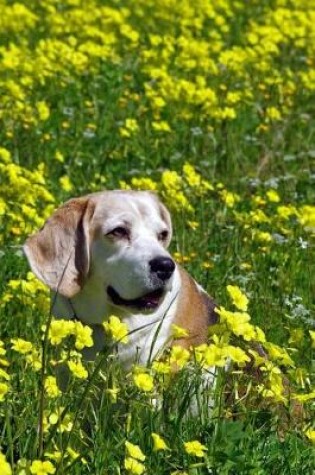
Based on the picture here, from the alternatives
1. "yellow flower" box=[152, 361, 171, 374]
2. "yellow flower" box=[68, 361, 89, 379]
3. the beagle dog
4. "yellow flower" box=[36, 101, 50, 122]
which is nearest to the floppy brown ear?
the beagle dog

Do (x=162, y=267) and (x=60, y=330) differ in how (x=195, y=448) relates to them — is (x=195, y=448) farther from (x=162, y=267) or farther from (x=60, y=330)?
(x=162, y=267)

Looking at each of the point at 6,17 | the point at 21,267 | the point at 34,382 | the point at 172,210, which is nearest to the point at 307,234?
the point at 172,210

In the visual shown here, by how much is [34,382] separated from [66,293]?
0.66 metres

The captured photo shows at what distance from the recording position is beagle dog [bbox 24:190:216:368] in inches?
213

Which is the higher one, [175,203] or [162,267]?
[162,267]

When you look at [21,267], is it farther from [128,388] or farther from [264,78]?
[264,78]

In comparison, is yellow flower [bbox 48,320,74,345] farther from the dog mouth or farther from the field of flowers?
the dog mouth

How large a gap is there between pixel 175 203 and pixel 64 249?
4.65 feet

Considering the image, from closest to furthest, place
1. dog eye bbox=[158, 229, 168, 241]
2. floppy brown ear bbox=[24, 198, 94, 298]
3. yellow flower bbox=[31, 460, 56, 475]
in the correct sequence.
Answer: yellow flower bbox=[31, 460, 56, 475] < floppy brown ear bbox=[24, 198, 94, 298] < dog eye bbox=[158, 229, 168, 241]

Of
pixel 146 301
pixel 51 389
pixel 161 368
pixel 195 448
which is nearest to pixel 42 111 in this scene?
pixel 146 301

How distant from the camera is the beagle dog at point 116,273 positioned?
213 inches

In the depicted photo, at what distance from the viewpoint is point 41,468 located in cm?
383

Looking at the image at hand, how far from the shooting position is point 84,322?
5.55m

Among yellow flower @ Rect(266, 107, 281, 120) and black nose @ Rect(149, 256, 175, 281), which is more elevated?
black nose @ Rect(149, 256, 175, 281)
